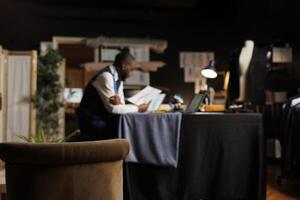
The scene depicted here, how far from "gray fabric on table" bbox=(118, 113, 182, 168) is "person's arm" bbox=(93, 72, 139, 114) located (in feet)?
0.44

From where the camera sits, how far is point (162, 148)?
2766 millimetres

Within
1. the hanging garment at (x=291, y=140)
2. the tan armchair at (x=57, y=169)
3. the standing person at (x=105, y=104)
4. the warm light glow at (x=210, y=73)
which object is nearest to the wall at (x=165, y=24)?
the hanging garment at (x=291, y=140)

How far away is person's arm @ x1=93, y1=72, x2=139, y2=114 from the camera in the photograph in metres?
2.86

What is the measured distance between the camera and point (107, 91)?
2.96 m

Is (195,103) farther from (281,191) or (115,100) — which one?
(281,191)

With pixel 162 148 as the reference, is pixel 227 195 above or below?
below

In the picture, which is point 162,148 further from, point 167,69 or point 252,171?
point 167,69

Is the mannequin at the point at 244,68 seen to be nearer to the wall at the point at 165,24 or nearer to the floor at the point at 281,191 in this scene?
the floor at the point at 281,191

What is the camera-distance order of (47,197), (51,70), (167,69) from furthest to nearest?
1. (167,69)
2. (51,70)
3. (47,197)

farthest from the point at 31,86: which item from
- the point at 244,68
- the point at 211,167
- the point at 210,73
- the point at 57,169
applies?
the point at 57,169

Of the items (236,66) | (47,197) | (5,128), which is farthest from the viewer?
(5,128)

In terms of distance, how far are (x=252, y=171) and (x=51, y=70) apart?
415 centimetres

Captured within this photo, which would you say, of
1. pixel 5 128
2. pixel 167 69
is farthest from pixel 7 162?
pixel 167 69

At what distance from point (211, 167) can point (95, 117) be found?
0.96m
